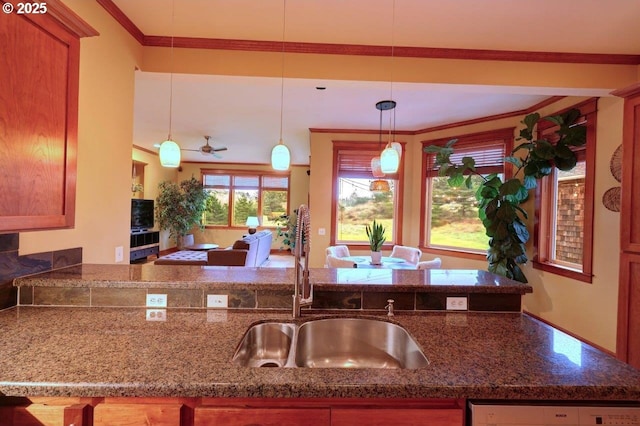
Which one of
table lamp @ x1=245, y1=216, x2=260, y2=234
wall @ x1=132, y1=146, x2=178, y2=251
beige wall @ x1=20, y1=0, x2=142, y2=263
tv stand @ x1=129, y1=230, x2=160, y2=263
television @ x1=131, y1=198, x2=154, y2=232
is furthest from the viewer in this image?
table lamp @ x1=245, y1=216, x2=260, y2=234

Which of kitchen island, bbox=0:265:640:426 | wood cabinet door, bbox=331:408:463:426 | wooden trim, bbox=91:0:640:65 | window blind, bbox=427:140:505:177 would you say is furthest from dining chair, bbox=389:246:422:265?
wood cabinet door, bbox=331:408:463:426

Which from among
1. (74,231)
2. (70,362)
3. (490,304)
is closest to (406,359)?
(490,304)

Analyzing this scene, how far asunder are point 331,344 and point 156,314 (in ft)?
2.78

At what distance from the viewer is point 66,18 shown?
1.27 metres

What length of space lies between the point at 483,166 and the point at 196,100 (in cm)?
411

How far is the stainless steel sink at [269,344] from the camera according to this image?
1.33 m

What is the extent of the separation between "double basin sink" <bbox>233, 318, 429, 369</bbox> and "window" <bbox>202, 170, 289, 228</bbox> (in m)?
7.69

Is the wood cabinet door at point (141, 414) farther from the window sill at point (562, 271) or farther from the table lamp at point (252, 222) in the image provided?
the table lamp at point (252, 222)

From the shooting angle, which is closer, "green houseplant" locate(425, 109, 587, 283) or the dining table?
"green houseplant" locate(425, 109, 587, 283)

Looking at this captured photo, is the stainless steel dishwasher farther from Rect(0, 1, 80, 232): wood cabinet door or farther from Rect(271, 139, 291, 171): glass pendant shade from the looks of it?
Rect(271, 139, 291, 171): glass pendant shade

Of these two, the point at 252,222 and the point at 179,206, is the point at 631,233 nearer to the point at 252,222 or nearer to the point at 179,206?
the point at 252,222

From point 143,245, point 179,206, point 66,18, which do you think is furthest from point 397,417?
point 179,206

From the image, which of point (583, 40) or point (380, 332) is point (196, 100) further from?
point (583, 40)

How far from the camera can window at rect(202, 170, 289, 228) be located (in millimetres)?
8891
